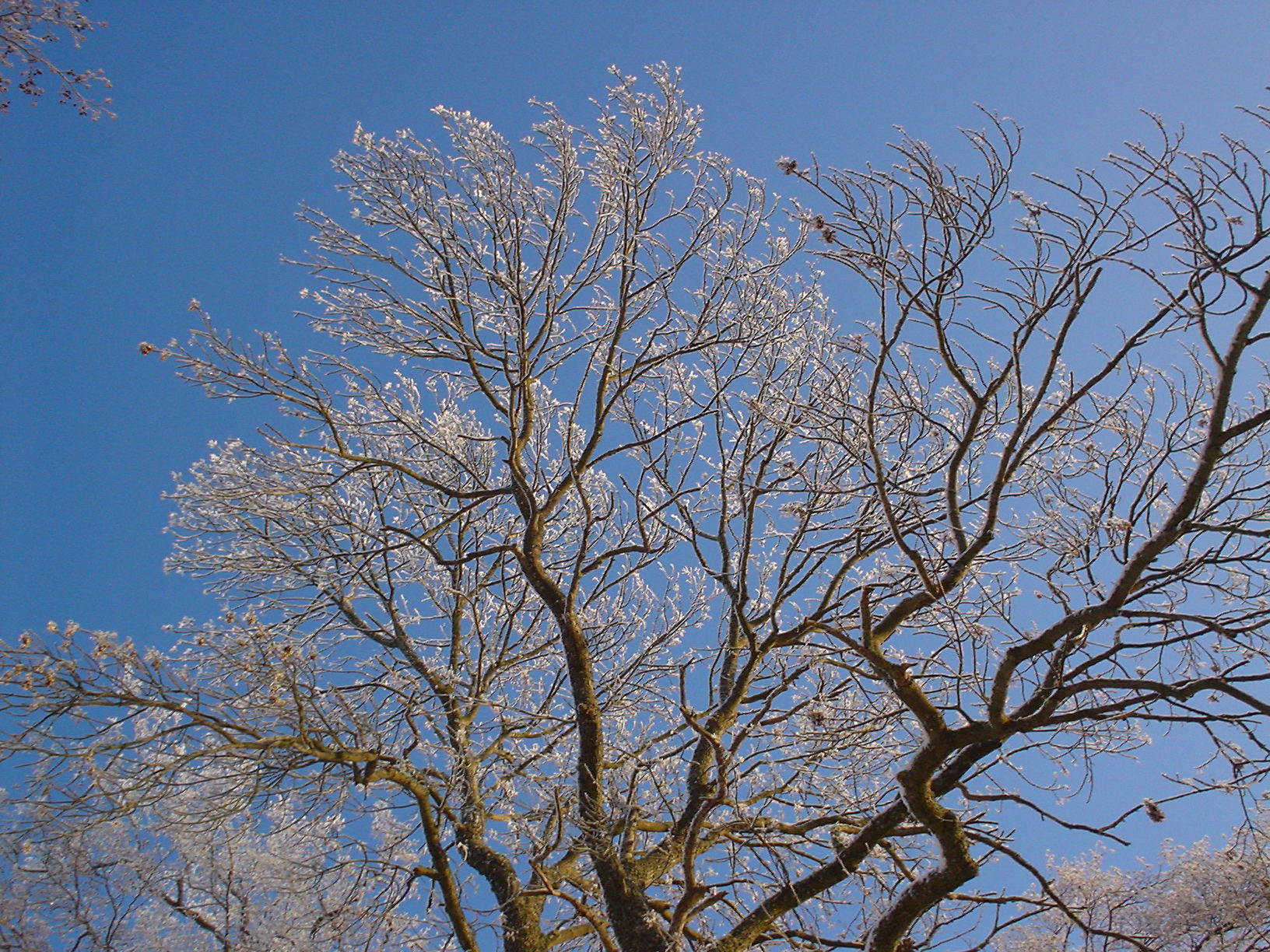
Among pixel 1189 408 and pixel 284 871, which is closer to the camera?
pixel 1189 408

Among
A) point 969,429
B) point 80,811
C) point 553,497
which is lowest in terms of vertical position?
point 969,429

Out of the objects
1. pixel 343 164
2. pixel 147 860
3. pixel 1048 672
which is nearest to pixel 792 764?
pixel 1048 672

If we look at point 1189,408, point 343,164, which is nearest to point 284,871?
point 343,164

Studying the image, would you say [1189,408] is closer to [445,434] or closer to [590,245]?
[590,245]

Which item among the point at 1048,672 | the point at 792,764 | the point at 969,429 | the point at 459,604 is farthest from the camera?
the point at 459,604

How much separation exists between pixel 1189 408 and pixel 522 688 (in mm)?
5299

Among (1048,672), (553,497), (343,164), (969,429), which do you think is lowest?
(1048,672)

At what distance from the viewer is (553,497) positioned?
16.5ft

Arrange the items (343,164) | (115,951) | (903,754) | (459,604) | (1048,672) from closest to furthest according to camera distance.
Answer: (1048,672)
(903,754)
(343,164)
(459,604)
(115,951)

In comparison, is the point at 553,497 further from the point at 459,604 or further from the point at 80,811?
the point at 80,811

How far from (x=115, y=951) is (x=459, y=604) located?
5602 millimetres

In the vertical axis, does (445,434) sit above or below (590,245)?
above

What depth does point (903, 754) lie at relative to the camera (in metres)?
3.81

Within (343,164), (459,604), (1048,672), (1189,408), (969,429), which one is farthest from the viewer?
(459,604)
